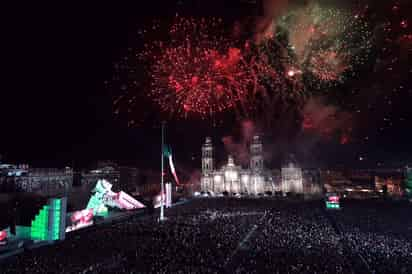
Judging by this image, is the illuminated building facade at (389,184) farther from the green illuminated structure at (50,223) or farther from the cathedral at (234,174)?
the green illuminated structure at (50,223)

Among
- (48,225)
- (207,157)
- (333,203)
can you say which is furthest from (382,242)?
(207,157)

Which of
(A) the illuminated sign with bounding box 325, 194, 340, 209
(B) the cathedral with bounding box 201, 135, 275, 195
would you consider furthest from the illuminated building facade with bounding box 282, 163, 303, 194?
(A) the illuminated sign with bounding box 325, 194, 340, 209

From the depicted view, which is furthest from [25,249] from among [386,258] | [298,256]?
[386,258]

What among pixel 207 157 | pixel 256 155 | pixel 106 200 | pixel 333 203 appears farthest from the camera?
pixel 207 157

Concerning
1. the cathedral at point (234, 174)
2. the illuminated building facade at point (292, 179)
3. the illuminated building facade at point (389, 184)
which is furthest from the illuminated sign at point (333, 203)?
the cathedral at point (234, 174)

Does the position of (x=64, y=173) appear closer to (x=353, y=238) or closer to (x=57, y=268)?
(x=57, y=268)

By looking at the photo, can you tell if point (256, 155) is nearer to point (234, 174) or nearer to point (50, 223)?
point (234, 174)

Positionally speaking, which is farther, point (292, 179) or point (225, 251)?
point (292, 179)

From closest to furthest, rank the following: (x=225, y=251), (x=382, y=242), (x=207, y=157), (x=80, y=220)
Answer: (x=225, y=251), (x=382, y=242), (x=80, y=220), (x=207, y=157)
